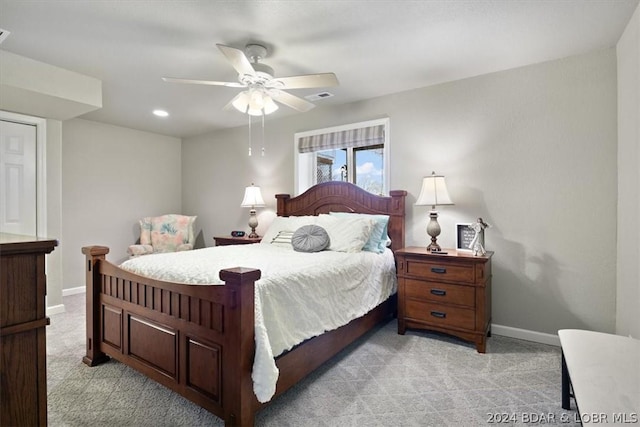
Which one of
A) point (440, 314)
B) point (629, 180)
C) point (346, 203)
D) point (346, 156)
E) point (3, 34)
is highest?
point (3, 34)

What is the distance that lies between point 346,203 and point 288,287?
6.40 feet

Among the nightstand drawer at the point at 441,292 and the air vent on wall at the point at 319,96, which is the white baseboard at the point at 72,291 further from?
the nightstand drawer at the point at 441,292

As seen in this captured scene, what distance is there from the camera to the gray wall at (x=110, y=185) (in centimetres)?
436

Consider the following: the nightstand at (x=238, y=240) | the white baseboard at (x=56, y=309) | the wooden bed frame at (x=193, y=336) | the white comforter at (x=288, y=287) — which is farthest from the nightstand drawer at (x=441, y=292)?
the white baseboard at (x=56, y=309)

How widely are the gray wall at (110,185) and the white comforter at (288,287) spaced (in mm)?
2867

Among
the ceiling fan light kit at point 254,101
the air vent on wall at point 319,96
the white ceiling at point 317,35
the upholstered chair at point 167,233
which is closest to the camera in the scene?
the white ceiling at point 317,35

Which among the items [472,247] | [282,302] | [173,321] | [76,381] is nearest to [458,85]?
[472,247]

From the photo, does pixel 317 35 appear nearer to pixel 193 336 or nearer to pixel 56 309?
pixel 193 336

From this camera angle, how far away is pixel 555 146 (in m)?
2.70

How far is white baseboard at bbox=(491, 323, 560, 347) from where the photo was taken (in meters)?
2.71

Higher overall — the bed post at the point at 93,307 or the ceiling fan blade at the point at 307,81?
the ceiling fan blade at the point at 307,81

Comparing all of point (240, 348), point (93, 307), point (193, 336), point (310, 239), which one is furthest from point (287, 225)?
point (240, 348)

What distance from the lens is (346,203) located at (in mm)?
3703

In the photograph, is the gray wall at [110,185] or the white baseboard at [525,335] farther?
the gray wall at [110,185]
